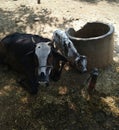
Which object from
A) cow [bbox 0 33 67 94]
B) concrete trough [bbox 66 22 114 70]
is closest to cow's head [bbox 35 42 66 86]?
cow [bbox 0 33 67 94]

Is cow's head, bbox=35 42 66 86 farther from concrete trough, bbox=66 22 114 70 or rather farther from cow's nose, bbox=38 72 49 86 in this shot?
concrete trough, bbox=66 22 114 70

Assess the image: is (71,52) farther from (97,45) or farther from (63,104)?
(63,104)

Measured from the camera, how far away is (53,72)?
6.41m

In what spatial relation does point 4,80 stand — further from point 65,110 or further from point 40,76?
point 65,110

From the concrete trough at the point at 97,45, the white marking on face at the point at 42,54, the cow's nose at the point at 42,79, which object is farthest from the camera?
the concrete trough at the point at 97,45

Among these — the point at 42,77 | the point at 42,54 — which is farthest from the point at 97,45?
the point at 42,77

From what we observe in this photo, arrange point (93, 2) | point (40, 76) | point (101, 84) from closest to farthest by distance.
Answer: point (40, 76) → point (101, 84) → point (93, 2)

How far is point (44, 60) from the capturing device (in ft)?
18.7

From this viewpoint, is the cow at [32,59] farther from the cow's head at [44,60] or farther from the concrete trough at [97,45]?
the concrete trough at [97,45]

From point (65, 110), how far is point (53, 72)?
3.72 feet

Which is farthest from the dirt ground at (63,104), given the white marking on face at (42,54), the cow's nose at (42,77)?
the white marking on face at (42,54)

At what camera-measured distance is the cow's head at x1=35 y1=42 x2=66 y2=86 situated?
556cm

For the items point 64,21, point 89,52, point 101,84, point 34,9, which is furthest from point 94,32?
point 34,9

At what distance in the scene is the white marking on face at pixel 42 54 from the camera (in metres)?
5.65
